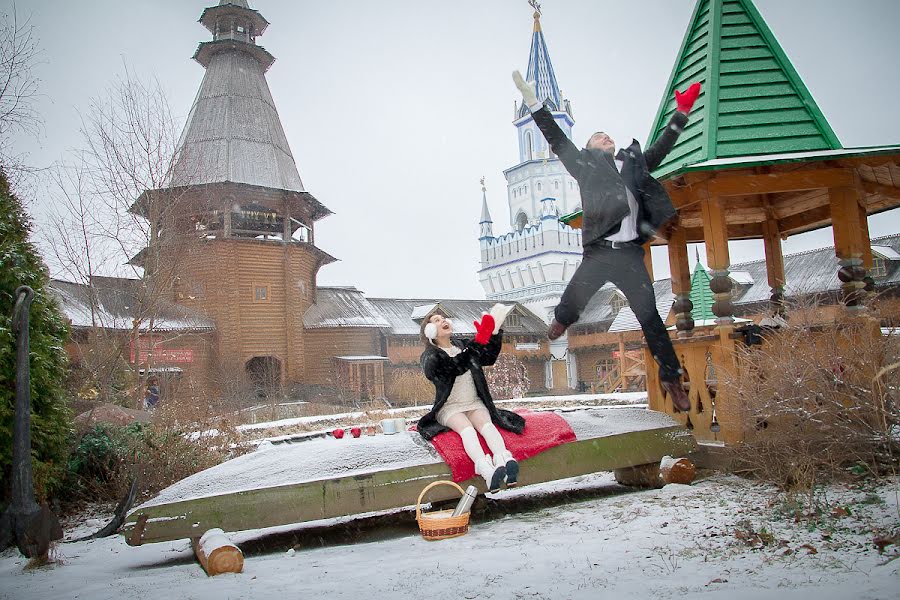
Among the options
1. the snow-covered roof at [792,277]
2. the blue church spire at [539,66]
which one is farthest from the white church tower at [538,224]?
the snow-covered roof at [792,277]

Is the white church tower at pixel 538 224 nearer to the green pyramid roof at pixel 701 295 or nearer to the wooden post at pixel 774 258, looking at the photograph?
the wooden post at pixel 774 258

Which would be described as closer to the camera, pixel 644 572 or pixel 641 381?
pixel 644 572

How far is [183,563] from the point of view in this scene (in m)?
4.77

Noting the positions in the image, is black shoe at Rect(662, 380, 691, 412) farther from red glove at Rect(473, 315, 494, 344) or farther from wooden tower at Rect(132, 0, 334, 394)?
wooden tower at Rect(132, 0, 334, 394)

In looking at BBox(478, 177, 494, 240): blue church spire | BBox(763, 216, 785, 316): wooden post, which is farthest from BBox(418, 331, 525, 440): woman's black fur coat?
BBox(478, 177, 494, 240): blue church spire

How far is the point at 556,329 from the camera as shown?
3.91 metres

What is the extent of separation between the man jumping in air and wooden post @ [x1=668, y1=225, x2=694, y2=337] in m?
2.10

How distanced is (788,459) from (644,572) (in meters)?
2.23

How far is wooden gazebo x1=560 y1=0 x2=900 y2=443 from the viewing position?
5.19 m

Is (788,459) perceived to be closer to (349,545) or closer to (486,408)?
(486,408)

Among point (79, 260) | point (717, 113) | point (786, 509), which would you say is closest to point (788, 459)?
point (786, 509)

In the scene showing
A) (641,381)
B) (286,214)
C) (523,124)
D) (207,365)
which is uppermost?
(286,214)

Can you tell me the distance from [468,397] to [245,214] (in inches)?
917

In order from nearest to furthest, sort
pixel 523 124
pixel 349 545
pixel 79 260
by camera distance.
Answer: pixel 349 545 → pixel 523 124 → pixel 79 260
